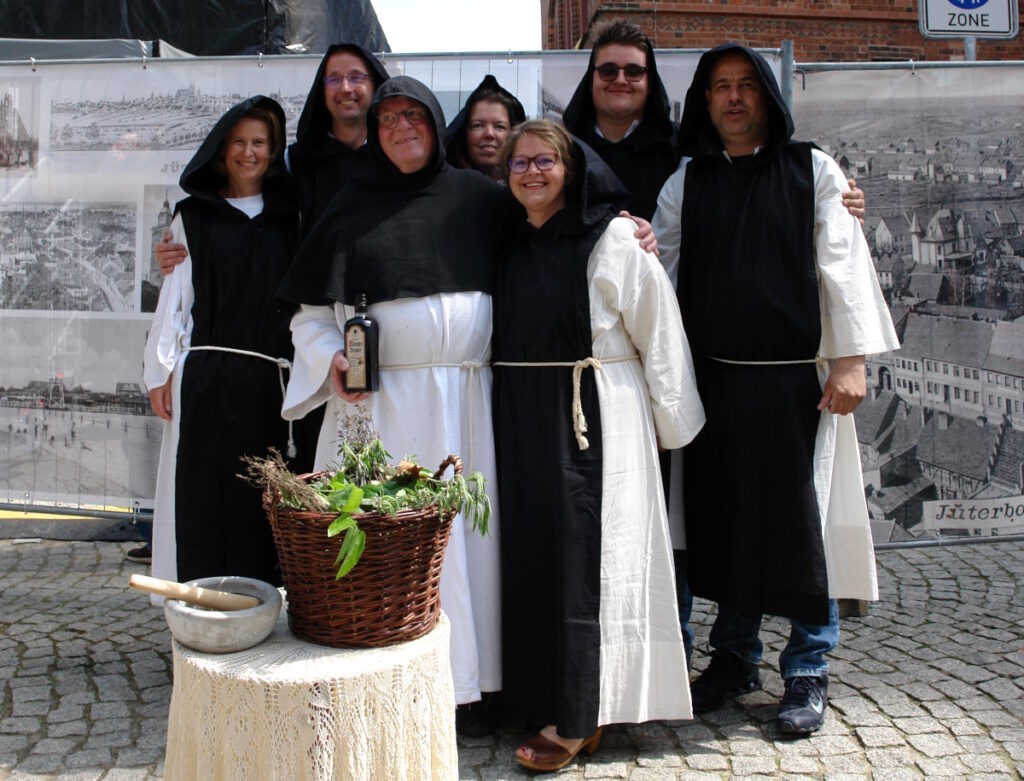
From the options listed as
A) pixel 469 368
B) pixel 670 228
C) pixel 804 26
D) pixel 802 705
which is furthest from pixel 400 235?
pixel 804 26

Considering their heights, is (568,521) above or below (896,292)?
below

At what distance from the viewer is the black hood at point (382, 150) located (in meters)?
3.27

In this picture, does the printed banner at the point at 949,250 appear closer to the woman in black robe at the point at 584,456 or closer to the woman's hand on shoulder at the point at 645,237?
the woman's hand on shoulder at the point at 645,237

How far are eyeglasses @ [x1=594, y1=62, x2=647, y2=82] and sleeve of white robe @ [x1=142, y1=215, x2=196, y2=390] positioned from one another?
5.66 ft

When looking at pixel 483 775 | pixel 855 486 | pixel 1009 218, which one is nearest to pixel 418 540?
pixel 483 775

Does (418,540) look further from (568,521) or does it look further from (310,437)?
(310,437)

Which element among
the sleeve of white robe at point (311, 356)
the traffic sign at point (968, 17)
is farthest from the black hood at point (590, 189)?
the traffic sign at point (968, 17)

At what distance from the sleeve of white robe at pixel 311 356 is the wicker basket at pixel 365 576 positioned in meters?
0.90

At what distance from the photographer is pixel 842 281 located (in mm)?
3336

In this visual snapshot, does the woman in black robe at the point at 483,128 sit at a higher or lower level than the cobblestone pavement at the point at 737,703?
higher

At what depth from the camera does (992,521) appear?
14.9ft

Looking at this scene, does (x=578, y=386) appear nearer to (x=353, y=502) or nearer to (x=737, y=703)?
(x=353, y=502)

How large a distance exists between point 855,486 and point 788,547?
345mm

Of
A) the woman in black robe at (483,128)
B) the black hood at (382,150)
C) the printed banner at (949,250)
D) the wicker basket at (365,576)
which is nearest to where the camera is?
the wicker basket at (365,576)
